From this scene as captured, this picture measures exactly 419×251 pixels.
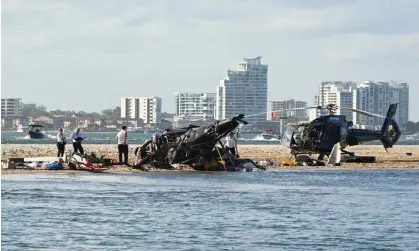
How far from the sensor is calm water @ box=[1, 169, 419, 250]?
21.5 metres

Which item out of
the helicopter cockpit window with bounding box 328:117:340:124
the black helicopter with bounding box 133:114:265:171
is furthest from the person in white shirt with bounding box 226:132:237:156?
the helicopter cockpit window with bounding box 328:117:340:124

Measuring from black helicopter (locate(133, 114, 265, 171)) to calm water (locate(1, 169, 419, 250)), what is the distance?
1495mm

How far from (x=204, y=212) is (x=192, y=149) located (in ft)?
43.9

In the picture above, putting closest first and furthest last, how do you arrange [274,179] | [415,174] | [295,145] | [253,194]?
[253,194], [274,179], [415,174], [295,145]

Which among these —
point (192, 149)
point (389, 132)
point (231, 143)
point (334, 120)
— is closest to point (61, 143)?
point (192, 149)

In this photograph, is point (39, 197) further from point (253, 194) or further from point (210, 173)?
point (210, 173)

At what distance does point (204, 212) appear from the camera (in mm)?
26297

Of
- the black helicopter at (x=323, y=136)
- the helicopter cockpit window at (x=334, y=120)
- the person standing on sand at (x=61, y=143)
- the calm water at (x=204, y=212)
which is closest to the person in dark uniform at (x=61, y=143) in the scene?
the person standing on sand at (x=61, y=143)

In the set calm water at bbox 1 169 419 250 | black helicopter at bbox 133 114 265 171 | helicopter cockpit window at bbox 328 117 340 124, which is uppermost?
helicopter cockpit window at bbox 328 117 340 124

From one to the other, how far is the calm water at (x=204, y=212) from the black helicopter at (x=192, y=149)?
1495 millimetres

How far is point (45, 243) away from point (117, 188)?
11373 millimetres

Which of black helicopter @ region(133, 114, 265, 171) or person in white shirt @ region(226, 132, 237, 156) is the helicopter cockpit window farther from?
black helicopter @ region(133, 114, 265, 171)

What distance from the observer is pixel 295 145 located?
4800 centimetres

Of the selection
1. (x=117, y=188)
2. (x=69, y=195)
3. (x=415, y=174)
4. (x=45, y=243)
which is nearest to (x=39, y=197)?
(x=69, y=195)
